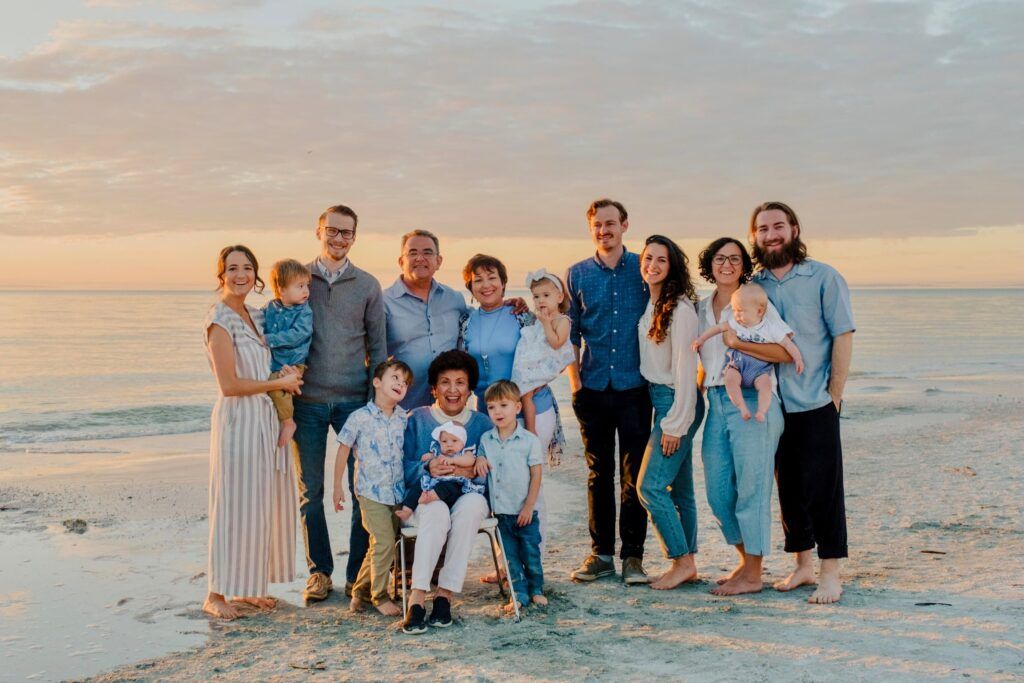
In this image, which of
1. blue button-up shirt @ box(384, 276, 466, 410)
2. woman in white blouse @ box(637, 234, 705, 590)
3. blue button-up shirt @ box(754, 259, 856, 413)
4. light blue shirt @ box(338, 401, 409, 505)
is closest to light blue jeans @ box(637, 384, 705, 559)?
woman in white blouse @ box(637, 234, 705, 590)

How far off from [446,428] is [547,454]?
2.84 ft

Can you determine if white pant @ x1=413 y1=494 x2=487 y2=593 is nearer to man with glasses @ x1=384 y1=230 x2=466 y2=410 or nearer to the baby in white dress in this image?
the baby in white dress

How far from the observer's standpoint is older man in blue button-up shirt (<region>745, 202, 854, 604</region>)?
5.04 metres

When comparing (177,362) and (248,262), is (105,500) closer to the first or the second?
(248,262)

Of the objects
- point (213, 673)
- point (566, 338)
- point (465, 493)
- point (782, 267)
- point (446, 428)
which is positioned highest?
point (782, 267)

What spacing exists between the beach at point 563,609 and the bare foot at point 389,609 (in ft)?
0.14

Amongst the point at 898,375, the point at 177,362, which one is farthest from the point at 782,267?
the point at 177,362

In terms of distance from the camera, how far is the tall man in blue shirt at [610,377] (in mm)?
5516

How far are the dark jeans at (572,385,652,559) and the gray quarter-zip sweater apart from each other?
1.37 meters

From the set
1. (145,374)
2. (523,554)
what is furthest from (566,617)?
(145,374)

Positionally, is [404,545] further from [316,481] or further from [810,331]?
[810,331]

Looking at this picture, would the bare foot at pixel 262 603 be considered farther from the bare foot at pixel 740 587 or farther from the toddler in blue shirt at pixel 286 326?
the bare foot at pixel 740 587

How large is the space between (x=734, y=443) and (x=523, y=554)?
4.50 ft

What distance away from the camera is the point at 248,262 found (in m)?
5.13
